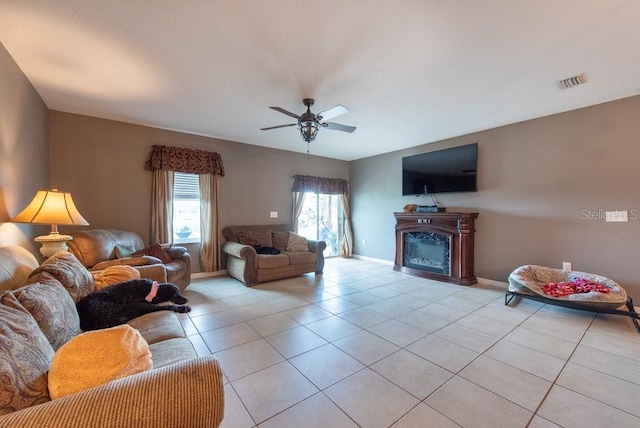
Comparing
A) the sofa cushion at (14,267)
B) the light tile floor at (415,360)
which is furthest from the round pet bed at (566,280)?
the sofa cushion at (14,267)

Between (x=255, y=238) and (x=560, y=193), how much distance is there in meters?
4.79

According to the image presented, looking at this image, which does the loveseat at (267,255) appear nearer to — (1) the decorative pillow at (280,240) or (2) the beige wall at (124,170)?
(1) the decorative pillow at (280,240)

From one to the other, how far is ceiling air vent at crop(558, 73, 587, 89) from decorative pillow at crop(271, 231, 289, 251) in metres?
4.45

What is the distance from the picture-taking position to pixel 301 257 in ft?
15.8

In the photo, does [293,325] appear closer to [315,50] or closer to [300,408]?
[300,408]

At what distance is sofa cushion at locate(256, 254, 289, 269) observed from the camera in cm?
438

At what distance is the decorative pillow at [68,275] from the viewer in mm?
1663

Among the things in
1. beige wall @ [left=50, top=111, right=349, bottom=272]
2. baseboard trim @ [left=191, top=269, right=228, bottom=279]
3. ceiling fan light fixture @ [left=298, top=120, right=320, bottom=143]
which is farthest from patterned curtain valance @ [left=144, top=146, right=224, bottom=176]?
ceiling fan light fixture @ [left=298, top=120, right=320, bottom=143]

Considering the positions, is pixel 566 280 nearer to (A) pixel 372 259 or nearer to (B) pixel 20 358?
(A) pixel 372 259

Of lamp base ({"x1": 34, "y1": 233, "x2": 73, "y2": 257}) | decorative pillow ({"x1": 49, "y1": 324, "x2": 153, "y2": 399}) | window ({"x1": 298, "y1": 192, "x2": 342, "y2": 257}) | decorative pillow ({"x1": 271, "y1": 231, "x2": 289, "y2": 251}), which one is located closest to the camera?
decorative pillow ({"x1": 49, "y1": 324, "x2": 153, "y2": 399})

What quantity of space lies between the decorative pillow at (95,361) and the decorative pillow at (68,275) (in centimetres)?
76

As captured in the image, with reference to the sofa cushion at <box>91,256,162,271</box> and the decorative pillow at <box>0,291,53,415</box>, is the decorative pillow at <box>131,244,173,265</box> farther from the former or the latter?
the decorative pillow at <box>0,291,53,415</box>

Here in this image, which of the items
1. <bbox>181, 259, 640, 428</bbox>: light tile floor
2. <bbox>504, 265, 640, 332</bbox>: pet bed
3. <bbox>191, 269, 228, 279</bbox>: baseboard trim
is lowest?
<bbox>181, 259, 640, 428</bbox>: light tile floor

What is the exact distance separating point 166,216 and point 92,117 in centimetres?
173
